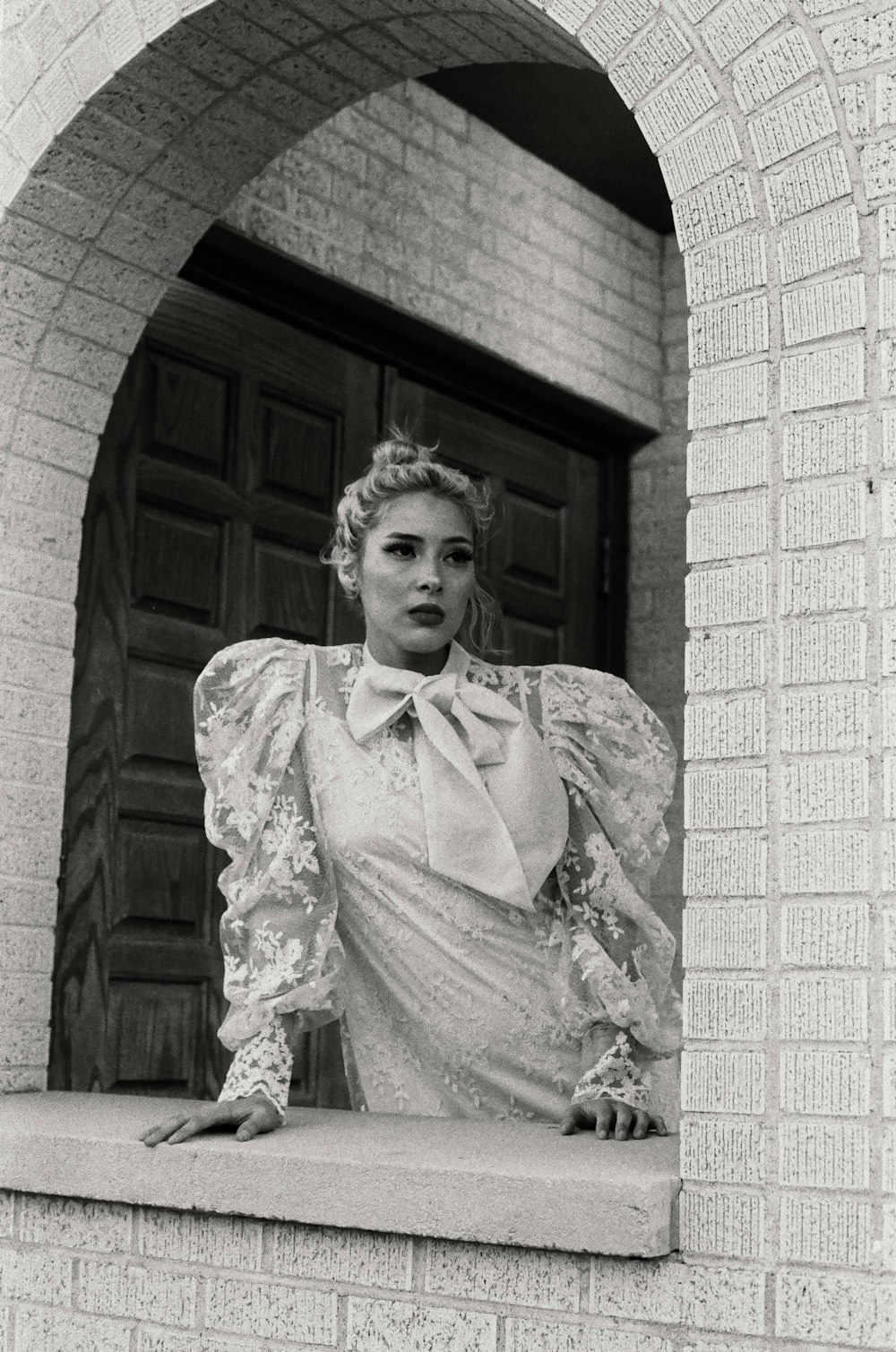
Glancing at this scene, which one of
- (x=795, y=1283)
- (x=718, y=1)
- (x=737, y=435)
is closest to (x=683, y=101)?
(x=718, y=1)

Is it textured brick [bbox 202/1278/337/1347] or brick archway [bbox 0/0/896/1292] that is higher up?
brick archway [bbox 0/0/896/1292]

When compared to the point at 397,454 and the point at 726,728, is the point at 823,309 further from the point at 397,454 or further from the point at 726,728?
the point at 397,454

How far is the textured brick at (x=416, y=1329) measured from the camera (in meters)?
2.12

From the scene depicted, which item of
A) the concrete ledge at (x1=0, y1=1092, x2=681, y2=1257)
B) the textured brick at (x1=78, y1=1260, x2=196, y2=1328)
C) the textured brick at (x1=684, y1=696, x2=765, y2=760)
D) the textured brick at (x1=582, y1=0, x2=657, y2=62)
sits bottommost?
the textured brick at (x1=78, y1=1260, x2=196, y2=1328)

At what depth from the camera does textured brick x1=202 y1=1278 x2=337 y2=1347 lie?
2.27m

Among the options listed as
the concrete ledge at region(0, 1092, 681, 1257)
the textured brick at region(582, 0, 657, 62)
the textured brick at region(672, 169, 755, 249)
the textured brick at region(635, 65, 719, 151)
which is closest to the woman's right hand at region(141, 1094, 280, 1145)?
the concrete ledge at region(0, 1092, 681, 1257)

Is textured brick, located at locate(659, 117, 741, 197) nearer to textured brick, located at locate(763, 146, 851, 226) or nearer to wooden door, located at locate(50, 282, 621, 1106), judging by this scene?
textured brick, located at locate(763, 146, 851, 226)

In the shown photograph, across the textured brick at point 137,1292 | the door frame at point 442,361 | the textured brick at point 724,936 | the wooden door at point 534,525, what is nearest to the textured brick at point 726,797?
the textured brick at point 724,936

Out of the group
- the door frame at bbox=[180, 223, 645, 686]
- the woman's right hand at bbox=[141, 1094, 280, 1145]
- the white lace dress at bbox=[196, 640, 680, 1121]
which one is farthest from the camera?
the door frame at bbox=[180, 223, 645, 686]

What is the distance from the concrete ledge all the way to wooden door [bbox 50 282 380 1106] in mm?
983

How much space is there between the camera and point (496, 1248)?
6.93 feet

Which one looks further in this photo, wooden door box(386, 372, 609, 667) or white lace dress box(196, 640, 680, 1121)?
wooden door box(386, 372, 609, 667)

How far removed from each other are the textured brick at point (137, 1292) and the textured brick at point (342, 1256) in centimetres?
19

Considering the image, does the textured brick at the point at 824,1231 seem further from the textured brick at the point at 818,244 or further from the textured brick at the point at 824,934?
the textured brick at the point at 818,244
